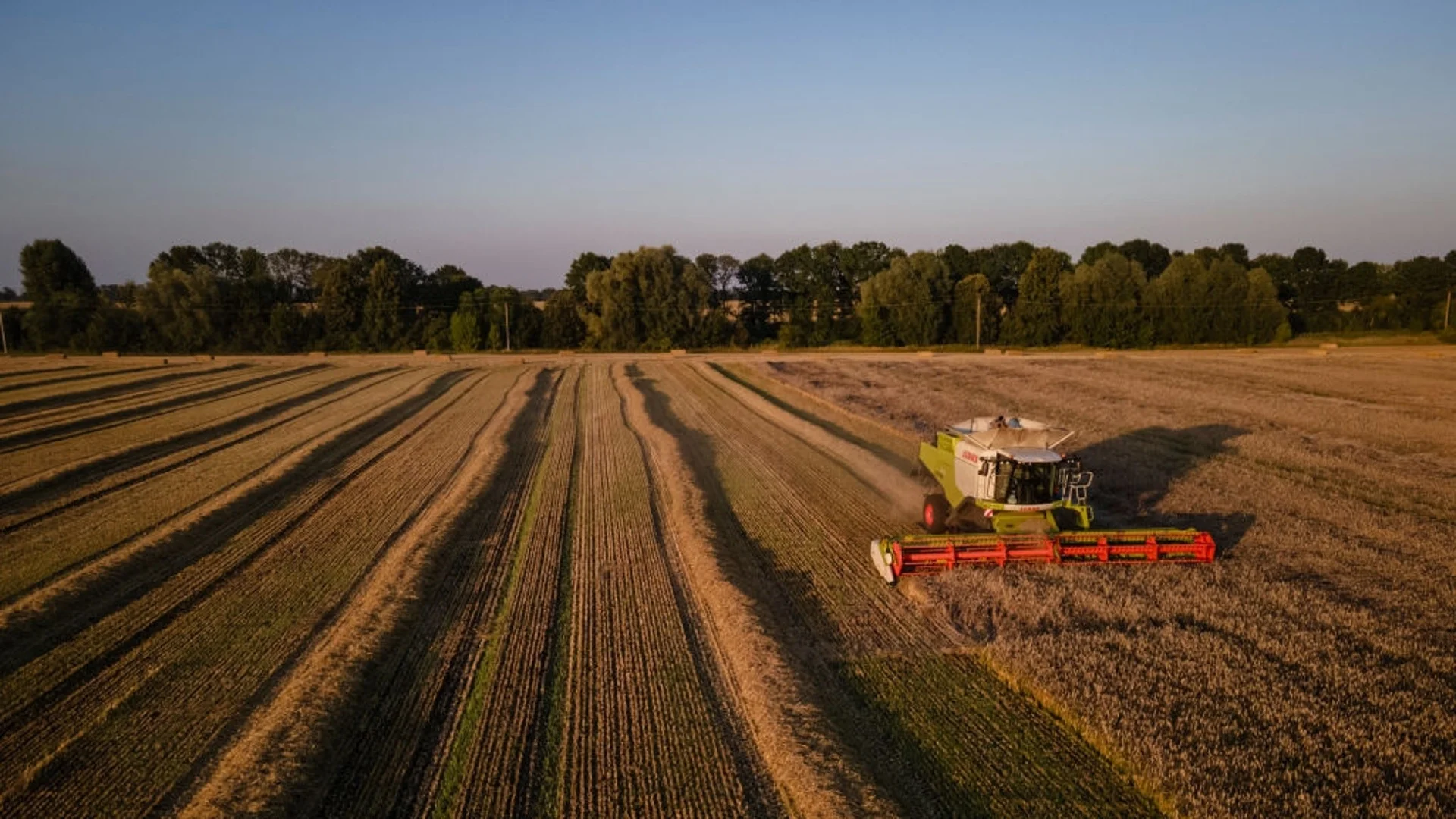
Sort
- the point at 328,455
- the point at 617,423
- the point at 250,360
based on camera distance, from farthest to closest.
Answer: the point at 250,360
the point at 617,423
the point at 328,455

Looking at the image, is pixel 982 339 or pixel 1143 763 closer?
pixel 1143 763

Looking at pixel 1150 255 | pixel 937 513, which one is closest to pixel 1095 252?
pixel 1150 255

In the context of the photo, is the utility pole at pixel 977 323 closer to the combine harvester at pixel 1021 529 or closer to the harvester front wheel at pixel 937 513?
the harvester front wheel at pixel 937 513

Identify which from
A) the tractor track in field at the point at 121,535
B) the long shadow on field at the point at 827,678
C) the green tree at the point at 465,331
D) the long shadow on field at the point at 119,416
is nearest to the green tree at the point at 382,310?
the green tree at the point at 465,331

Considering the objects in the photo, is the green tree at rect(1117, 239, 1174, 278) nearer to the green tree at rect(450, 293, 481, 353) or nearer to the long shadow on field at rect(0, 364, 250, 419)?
the green tree at rect(450, 293, 481, 353)

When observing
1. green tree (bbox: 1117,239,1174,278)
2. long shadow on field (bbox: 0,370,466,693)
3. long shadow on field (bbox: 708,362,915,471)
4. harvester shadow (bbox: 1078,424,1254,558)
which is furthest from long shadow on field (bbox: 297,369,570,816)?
green tree (bbox: 1117,239,1174,278)

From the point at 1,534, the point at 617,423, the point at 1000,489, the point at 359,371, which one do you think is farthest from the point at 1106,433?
the point at 359,371

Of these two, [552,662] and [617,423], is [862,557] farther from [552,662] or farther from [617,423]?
[617,423]
